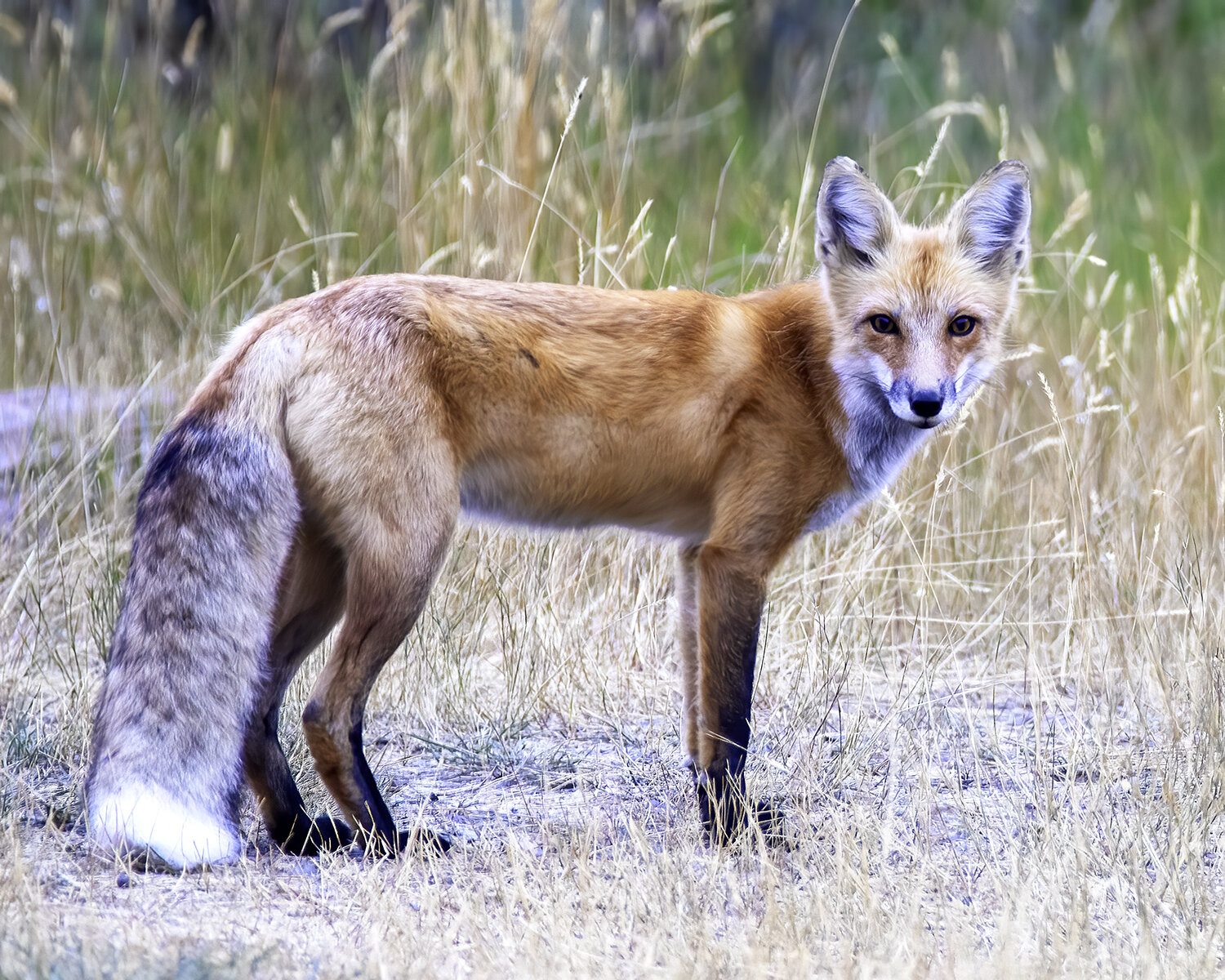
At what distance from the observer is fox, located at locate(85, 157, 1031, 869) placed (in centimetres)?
281

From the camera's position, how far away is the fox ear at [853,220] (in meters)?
3.51

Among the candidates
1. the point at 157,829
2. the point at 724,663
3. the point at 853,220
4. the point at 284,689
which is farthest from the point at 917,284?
the point at 157,829

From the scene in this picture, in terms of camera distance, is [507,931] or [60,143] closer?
[507,931]

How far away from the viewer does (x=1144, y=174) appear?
22.3 feet

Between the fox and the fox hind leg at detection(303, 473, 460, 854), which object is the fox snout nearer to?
the fox

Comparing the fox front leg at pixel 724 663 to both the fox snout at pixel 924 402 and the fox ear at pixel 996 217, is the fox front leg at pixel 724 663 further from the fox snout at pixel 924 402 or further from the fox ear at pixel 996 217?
the fox ear at pixel 996 217

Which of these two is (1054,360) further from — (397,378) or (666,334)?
(397,378)

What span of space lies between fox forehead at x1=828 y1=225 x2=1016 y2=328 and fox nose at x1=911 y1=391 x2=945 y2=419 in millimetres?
275

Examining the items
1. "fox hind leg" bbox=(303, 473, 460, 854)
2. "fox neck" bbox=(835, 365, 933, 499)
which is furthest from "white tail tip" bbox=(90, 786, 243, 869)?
"fox neck" bbox=(835, 365, 933, 499)

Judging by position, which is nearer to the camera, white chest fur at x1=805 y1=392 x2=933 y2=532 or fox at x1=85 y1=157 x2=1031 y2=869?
fox at x1=85 y1=157 x2=1031 y2=869

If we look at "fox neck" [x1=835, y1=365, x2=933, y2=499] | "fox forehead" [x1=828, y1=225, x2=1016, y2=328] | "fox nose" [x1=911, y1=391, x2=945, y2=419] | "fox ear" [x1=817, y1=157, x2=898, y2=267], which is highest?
"fox ear" [x1=817, y1=157, x2=898, y2=267]

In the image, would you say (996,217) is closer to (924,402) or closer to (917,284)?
(917,284)

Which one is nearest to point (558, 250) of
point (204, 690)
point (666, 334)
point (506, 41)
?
point (506, 41)

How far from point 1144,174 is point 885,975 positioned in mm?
5831
